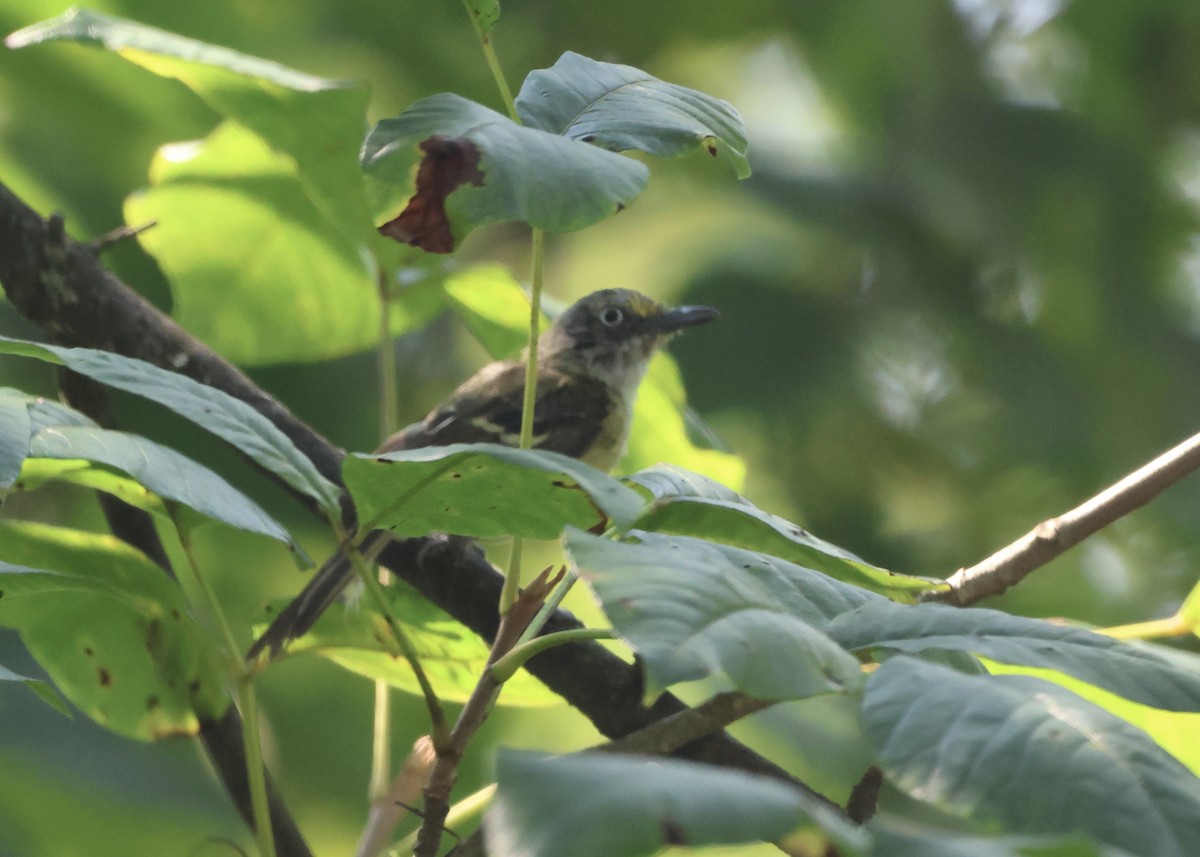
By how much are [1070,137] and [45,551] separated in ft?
15.9

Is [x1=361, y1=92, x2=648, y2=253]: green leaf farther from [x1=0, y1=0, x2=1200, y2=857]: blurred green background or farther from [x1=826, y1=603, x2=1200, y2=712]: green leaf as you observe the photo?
[x1=0, y1=0, x2=1200, y2=857]: blurred green background

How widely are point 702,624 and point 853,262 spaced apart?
4.73m

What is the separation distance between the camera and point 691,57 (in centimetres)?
529

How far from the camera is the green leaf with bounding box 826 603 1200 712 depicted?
100cm

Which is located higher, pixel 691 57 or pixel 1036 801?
pixel 691 57

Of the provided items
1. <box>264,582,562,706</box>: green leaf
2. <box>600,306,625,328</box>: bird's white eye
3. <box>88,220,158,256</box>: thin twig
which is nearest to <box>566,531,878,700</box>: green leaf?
<box>264,582,562,706</box>: green leaf

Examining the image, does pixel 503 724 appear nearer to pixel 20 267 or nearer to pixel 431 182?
pixel 20 267

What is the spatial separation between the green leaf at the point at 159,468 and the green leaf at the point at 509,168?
338mm

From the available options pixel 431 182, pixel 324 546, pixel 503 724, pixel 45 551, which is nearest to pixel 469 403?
pixel 324 546

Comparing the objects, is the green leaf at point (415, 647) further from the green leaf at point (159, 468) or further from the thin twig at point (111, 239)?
the thin twig at point (111, 239)

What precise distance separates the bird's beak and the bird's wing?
1.00ft

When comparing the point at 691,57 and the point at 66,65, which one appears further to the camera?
the point at 691,57

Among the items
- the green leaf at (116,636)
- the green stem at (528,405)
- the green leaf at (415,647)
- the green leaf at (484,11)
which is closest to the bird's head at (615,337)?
the green leaf at (415,647)

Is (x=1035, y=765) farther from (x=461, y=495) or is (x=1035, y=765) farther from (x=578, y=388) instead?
(x=578, y=388)
